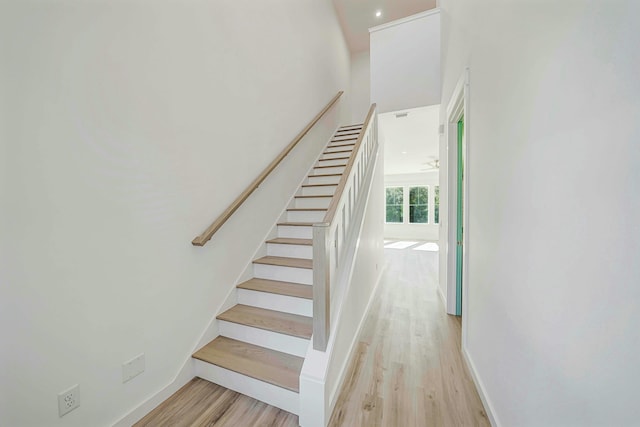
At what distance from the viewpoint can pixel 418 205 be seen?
9.27 m

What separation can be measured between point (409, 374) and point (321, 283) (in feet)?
3.63

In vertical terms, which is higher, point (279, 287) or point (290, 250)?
point (290, 250)

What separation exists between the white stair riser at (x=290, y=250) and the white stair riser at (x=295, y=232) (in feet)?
0.77

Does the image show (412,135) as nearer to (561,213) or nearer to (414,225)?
(561,213)

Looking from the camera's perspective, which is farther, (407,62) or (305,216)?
(407,62)

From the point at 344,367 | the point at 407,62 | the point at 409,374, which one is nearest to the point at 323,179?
the point at 407,62

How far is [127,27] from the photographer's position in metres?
1.41

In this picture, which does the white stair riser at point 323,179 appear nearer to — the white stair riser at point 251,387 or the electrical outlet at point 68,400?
the white stair riser at point 251,387

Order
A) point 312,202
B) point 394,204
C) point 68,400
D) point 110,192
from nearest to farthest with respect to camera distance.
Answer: point 68,400, point 110,192, point 312,202, point 394,204

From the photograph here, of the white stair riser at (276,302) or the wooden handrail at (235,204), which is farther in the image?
the white stair riser at (276,302)

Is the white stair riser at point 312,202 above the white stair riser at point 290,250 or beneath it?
above

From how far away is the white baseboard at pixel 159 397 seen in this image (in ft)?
4.58

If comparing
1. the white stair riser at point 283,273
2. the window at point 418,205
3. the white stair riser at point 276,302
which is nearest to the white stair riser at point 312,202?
the white stair riser at point 283,273

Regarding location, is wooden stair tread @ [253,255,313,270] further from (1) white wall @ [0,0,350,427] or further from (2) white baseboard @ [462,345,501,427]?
(2) white baseboard @ [462,345,501,427]
